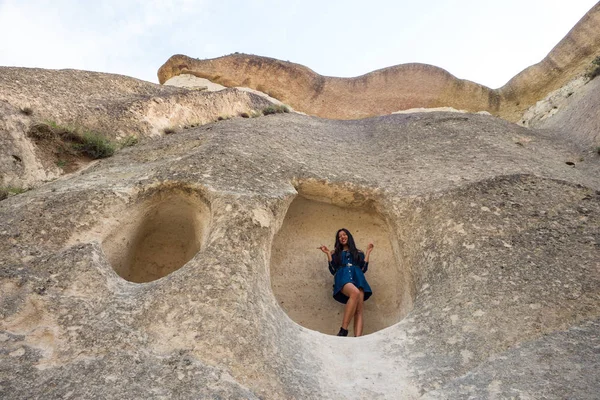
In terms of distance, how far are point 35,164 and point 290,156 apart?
3325 mm

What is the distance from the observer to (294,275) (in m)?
6.61

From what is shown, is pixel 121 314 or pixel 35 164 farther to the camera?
pixel 35 164

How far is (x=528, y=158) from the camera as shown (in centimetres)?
708

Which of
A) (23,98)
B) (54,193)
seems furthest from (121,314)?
(23,98)

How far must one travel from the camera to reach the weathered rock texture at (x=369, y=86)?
15.3 m

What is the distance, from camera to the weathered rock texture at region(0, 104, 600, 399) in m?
3.61

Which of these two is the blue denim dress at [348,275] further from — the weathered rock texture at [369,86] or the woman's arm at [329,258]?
the weathered rock texture at [369,86]

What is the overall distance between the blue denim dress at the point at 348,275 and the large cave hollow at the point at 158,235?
5.57 feet

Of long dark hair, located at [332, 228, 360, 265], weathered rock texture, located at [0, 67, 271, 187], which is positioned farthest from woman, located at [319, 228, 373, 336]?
weathered rock texture, located at [0, 67, 271, 187]

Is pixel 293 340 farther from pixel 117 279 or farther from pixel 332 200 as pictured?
pixel 332 200

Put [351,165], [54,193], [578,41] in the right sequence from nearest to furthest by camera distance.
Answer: [54,193] → [351,165] → [578,41]

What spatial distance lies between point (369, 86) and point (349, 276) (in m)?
12.2

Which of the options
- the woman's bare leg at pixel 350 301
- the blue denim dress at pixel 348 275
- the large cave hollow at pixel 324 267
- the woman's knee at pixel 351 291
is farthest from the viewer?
the large cave hollow at pixel 324 267

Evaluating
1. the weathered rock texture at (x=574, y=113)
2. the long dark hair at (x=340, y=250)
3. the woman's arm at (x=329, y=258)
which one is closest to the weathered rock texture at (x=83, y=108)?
the woman's arm at (x=329, y=258)
